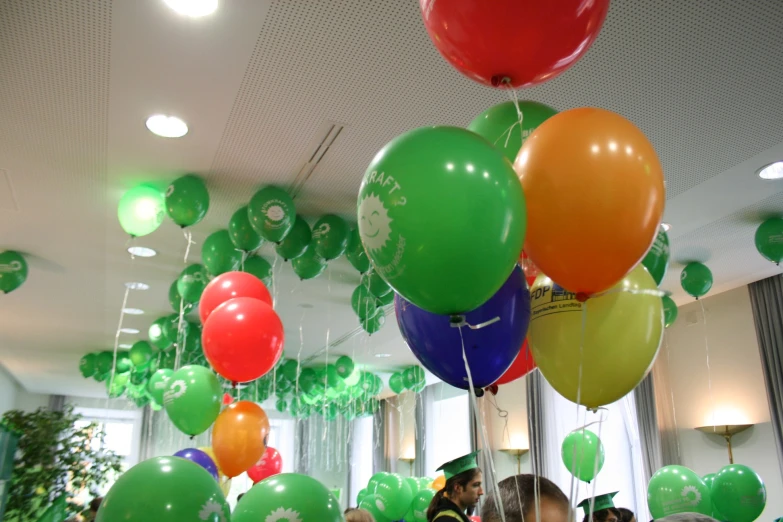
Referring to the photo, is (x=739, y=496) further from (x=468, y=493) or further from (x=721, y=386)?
(x=721, y=386)

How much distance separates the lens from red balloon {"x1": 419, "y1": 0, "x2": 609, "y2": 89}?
4.32 feet

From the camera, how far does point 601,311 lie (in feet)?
4.65

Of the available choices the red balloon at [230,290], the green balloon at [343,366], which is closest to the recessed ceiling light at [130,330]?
the green balloon at [343,366]

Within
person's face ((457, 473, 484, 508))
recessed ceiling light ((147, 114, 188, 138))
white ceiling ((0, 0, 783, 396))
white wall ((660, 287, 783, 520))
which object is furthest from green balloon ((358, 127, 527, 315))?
white wall ((660, 287, 783, 520))

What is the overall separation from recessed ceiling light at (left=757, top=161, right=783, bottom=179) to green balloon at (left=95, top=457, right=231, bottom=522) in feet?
10.7

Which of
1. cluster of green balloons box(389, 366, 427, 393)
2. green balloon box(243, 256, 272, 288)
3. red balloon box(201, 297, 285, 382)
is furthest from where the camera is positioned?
cluster of green balloons box(389, 366, 427, 393)

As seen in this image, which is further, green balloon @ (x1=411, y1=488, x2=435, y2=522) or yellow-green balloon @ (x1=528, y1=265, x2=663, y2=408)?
green balloon @ (x1=411, y1=488, x2=435, y2=522)

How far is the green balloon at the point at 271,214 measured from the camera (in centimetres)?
335

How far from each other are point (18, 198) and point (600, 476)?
5606mm

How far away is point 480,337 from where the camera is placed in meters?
1.41

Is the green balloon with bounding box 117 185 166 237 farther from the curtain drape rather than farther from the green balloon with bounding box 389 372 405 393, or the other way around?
the green balloon with bounding box 389 372 405 393

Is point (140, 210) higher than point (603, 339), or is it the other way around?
point (140, 210)

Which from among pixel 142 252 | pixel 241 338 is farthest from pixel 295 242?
pixel 142 252

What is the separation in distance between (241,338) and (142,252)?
2157 mm
